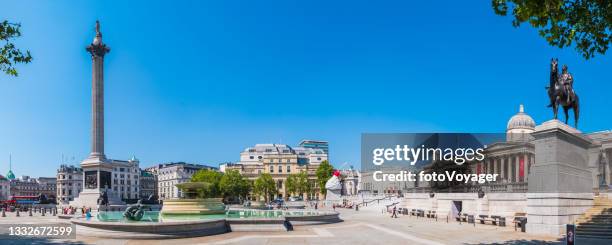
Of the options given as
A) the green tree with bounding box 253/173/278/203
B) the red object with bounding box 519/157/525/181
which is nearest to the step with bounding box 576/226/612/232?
the red object with bounding box 519/157/525/181

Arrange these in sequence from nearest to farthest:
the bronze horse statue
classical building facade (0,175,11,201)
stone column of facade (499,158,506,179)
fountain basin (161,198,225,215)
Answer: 1. the bronze horse statue
2. fountain basin (161,198,225,215)
3. stone column of facade (499,158,506,179)
4. classical building facade (0,175,11,201)

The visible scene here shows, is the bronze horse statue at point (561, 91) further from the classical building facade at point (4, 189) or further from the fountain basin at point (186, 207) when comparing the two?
the classical building facade at point (4, 189)

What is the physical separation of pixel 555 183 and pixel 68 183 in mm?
175800

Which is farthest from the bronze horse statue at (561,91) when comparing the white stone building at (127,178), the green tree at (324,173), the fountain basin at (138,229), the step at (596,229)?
the white stone building at (127,178)

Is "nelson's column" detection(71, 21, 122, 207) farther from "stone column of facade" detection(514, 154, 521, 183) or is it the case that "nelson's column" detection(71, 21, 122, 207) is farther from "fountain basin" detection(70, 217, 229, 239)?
"stone column of facade" detection(514, 154, 521, 183)

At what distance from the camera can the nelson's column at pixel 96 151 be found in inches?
2621

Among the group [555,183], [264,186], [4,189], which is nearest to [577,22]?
[555,183]

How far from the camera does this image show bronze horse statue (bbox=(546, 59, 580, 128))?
104 feet

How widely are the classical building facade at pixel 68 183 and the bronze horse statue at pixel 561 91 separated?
170 m

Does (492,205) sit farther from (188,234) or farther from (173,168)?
(173,168)

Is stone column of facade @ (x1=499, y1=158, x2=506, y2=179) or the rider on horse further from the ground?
the rider on horse

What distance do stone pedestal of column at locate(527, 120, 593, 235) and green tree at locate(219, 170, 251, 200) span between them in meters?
102

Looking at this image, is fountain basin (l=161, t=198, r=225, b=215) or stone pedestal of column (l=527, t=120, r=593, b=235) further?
fountain basin (l=161, t=198, r=225, b=215)

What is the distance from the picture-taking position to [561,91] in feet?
104
